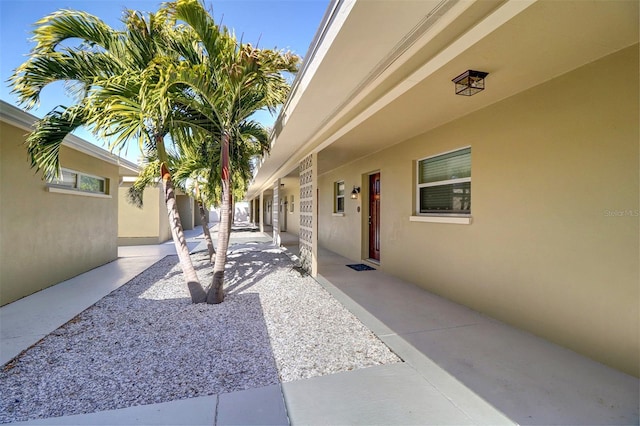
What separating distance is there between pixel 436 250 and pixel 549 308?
2.01 metres

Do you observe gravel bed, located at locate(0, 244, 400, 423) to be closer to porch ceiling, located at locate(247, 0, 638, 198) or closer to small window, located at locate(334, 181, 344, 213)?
porch ceiling, located at locate(247, 0, 638, 198)

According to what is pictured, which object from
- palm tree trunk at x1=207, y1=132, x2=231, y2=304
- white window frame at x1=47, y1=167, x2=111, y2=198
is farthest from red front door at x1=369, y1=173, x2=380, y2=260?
white window frame at x1=47, y1=167, x2=111, y2=198

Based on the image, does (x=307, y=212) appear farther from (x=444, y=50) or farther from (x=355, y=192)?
(x=444, y=50)

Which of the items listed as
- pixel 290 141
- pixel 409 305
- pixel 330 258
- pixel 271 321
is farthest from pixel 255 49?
pixel 330 258

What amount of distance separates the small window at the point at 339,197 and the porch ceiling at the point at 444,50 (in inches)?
217

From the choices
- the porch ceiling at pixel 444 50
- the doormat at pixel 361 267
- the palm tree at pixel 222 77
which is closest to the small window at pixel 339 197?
the doormat at pixel 361 267

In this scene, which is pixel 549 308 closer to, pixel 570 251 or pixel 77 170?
pixel 570 251

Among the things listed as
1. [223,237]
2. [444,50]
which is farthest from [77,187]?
[444,50]

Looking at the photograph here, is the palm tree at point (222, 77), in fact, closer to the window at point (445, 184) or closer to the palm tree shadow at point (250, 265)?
the palm tree shadow at point (250, 265)

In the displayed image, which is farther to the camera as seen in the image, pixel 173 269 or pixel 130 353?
pixel 173 269

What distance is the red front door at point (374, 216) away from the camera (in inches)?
312

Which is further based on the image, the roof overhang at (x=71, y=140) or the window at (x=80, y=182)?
the window at (x=80, y=182)

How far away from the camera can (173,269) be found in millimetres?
7496

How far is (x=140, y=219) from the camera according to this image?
1237cm
